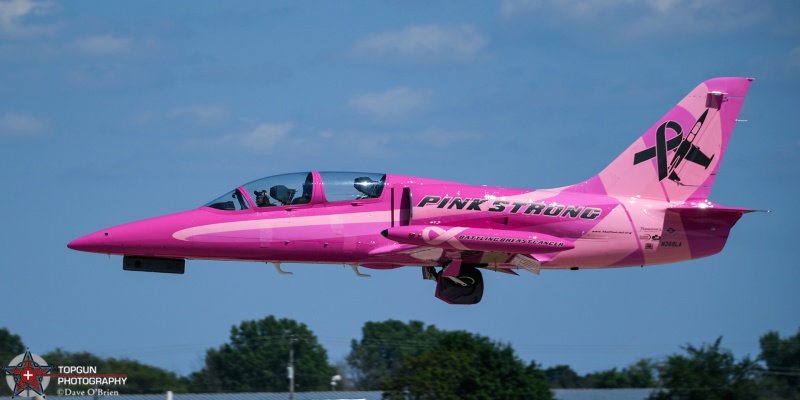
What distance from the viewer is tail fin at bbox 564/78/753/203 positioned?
26.5 meters

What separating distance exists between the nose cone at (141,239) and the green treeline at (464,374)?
20.7 ft

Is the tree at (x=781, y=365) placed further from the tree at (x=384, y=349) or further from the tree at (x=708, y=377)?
the tree at (x=384, y=349)

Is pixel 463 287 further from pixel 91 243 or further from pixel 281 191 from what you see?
pixel 91 243

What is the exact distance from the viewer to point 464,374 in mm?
36344

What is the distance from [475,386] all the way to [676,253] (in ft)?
38.3

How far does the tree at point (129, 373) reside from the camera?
31144 millimetres

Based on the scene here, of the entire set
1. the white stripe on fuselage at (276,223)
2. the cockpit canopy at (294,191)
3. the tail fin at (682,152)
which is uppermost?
the tail fin at (682,152)

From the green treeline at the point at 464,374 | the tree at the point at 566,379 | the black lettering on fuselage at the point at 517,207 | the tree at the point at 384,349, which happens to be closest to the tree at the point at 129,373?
the green treeline at the point at 464,374

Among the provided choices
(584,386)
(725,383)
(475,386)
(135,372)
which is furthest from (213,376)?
(725,383)

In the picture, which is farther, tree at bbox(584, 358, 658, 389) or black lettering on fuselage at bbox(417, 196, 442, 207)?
tree at bbox(584, 358, 658, 389)

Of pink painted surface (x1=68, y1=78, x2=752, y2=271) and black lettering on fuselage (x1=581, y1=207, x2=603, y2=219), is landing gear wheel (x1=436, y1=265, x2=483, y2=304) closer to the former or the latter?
pink painted surface (x1=68, y1=78, x2=752, y2=271)

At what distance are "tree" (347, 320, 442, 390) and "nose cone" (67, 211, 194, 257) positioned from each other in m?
12.4

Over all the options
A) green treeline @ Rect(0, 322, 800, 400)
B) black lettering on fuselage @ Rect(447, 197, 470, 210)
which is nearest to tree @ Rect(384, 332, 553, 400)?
green treeline @ Rect(0, 322, 800, 400)

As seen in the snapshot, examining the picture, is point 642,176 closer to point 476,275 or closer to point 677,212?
point 677,212
